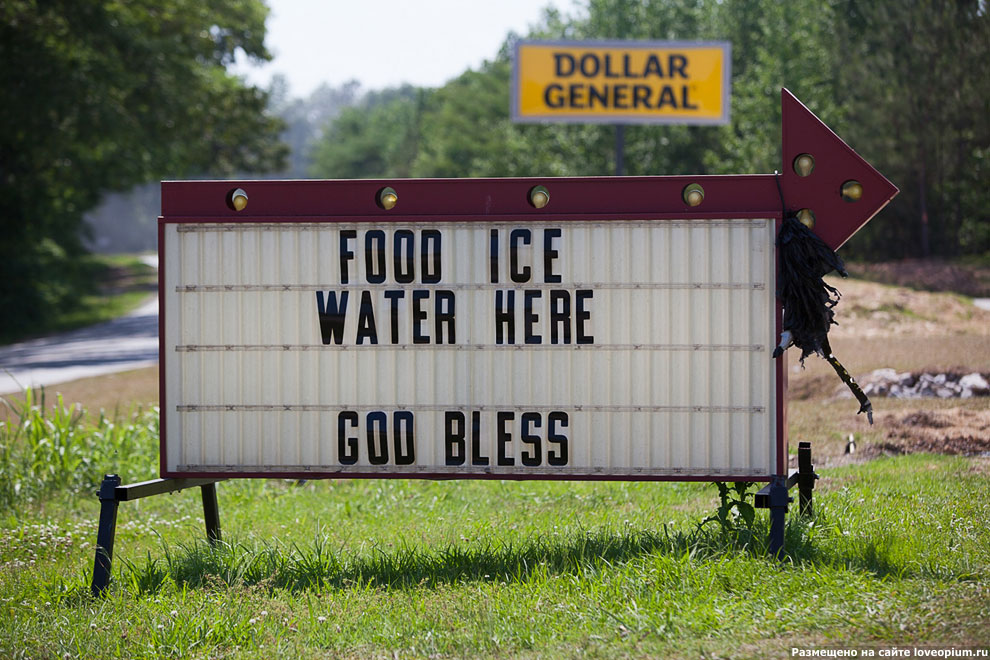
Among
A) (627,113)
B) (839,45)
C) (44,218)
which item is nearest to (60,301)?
(44,218)

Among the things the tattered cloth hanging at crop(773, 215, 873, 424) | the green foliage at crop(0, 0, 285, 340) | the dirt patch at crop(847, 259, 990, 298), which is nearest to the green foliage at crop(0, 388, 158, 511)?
the tattered cloth hanging at crop(773, 215, 873, 424)

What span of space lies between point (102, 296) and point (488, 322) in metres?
41.9

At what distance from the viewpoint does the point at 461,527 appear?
8000 mm

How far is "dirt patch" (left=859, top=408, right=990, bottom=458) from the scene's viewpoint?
9.73 m

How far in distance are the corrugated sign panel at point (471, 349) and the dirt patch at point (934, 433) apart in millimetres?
4127

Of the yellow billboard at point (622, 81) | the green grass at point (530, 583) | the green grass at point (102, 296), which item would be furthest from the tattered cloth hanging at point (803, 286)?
the green grass at point (102, 296)

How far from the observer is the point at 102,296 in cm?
4522

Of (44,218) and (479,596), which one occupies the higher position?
(44,218)

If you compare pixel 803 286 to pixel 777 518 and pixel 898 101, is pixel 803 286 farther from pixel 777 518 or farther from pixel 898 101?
pixel 898 101

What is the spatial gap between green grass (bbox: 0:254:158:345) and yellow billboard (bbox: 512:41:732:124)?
18003 mm

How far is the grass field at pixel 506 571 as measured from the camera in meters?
5.21

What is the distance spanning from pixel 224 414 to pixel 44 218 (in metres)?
28.1

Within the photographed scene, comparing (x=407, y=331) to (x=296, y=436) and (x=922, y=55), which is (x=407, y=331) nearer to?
(x=296, y=436)

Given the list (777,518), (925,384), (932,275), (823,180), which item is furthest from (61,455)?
(932,275)
